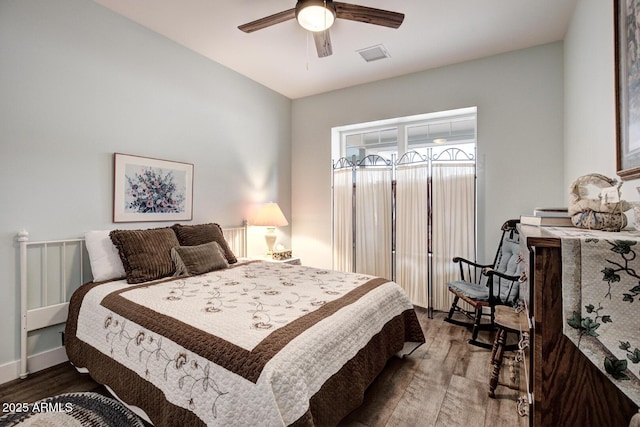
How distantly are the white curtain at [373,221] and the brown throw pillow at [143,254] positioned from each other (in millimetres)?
2325

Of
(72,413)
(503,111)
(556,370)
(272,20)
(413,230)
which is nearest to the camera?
(556,370)

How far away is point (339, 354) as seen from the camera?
1596 mm

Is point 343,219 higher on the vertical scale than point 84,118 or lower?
lower

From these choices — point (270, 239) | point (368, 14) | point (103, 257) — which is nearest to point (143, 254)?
point (103, 257)

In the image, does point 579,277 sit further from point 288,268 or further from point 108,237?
point 108,237

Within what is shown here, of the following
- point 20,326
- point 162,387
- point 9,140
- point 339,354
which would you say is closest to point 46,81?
point 9,140

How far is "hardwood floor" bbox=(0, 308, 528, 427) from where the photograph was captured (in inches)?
69.2

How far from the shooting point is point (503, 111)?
3219mm

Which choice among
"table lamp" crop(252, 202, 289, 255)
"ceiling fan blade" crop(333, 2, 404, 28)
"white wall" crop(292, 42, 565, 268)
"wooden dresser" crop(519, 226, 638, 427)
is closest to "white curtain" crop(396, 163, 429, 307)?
"white wall" crop(292, 42, 565, 268)

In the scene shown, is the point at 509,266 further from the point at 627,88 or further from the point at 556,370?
the point at 556,370

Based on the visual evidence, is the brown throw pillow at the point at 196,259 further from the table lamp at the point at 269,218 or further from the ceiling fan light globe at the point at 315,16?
the ceiling fan light globe at the point at 315,16

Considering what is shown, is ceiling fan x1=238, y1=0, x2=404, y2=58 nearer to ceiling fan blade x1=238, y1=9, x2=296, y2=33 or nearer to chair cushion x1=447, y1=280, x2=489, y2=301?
ceiling fan blade x1=238, y1=9, x2=296, y2=33

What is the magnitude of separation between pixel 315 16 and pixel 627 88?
1.75 m

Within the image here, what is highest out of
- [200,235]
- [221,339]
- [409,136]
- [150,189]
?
[409,136]
